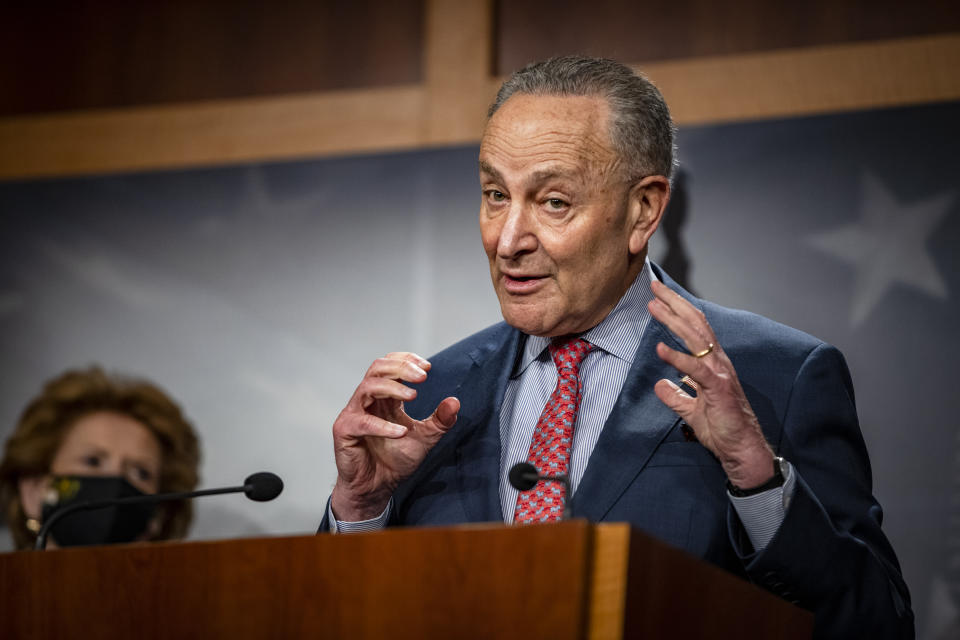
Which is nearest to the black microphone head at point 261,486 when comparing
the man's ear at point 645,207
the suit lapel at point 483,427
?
the suit lapel at point 483,427

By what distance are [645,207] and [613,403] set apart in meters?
0.42

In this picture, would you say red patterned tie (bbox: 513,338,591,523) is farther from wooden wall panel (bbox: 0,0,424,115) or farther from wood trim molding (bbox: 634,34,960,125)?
wooden wall panel (bbox: 0,0,424,115)

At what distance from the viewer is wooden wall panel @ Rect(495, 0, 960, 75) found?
3.70 m

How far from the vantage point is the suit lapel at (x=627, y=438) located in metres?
2.16

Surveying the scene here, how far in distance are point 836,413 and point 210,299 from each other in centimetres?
251

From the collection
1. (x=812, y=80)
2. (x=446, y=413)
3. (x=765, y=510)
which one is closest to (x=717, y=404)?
(x=765, y=510)

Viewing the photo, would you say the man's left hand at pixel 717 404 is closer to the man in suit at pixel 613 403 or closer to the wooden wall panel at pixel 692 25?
the man in suit at pixel 613 403

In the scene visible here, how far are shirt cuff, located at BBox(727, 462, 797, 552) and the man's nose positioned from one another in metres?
0.64

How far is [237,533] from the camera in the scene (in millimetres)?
4004

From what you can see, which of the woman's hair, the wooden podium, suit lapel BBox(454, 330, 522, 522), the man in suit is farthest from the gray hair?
the woman's hair

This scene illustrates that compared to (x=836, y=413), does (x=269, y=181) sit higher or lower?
higher

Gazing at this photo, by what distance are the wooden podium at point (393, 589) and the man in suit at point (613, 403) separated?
0.24m

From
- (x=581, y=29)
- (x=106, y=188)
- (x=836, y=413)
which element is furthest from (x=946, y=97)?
(x=106, y=188)

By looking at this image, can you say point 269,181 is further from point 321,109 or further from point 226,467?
point 226,467
